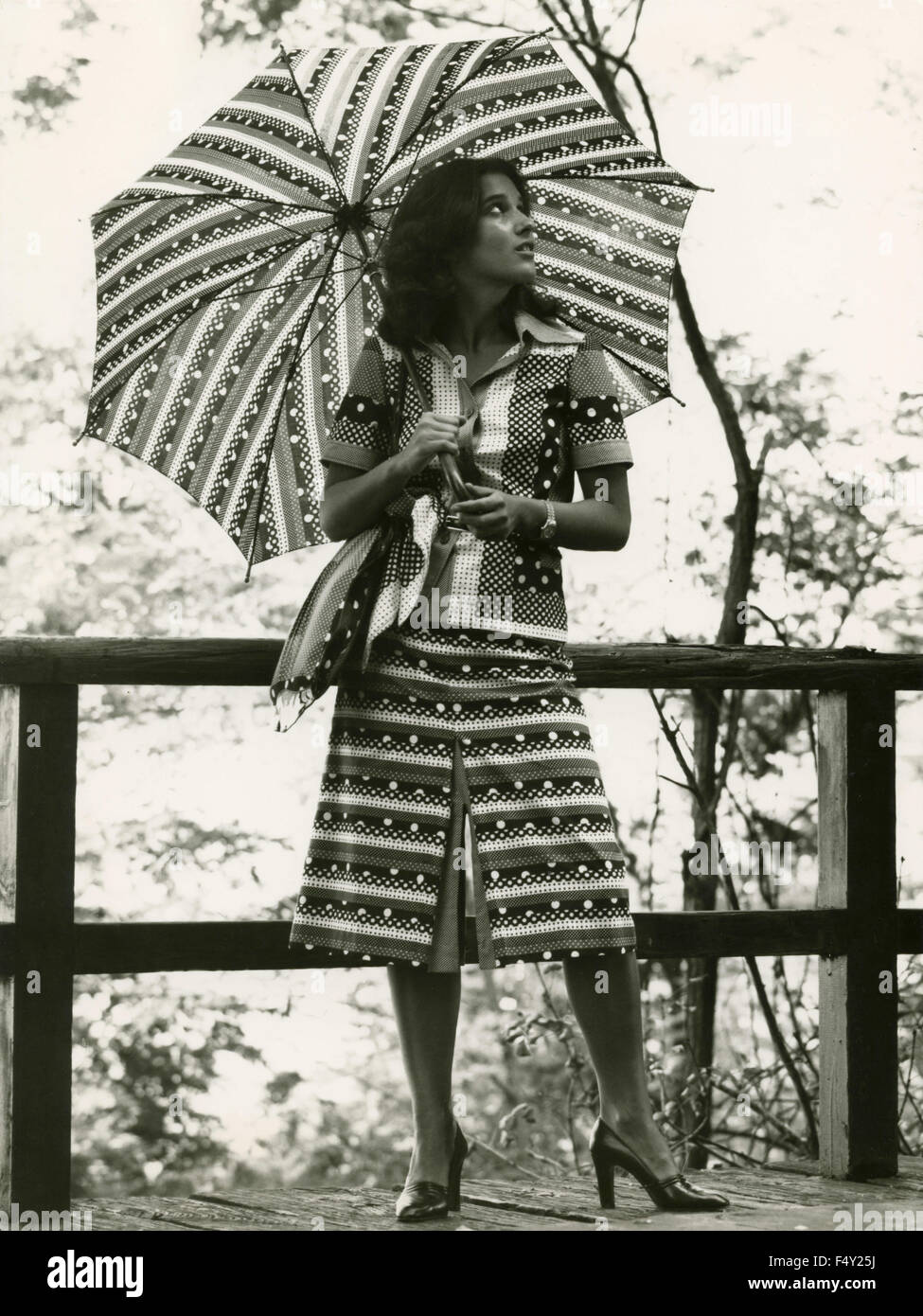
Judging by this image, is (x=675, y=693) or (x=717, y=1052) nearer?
(x=675, y=693)

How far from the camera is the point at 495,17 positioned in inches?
268

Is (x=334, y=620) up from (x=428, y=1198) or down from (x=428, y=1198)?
up

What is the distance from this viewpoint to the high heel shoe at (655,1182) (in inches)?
98.3

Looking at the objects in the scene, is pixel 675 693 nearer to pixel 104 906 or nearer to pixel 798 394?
pixel 798 394

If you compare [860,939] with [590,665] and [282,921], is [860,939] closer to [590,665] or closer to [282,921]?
[590,665]

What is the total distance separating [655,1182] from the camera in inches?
99.0

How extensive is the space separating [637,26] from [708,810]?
2.99 metres

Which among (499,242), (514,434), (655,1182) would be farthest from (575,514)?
(655,1182)

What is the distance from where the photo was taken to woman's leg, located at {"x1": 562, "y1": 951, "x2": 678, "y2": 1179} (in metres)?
2.49

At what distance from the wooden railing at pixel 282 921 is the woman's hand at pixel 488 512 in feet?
1.61

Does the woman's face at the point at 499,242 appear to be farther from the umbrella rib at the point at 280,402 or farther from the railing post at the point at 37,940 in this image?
the railing post at the point at 37,940

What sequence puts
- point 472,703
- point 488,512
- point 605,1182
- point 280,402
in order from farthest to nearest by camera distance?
1. point 280,402
2. point 605,1182
3. point 472,703
4. point 488,512

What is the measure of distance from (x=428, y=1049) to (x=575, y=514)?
0.84 meters
